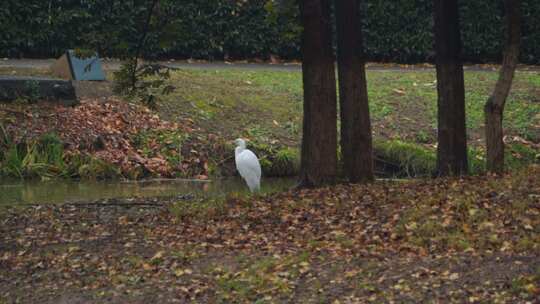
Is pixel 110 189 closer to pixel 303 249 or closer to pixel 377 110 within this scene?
pixel 377 110

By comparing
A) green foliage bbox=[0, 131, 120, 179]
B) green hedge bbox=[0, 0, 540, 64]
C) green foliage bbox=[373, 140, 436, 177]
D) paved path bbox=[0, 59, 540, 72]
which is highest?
green hedge bbox=[0, 0, 540, 64]

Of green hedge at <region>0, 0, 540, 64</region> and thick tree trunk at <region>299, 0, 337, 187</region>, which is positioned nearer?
thick tree trunk at <region>299, 0, 337, 187</region>

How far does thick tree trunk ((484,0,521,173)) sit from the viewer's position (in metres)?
13.8

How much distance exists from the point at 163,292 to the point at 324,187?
4.73 metres

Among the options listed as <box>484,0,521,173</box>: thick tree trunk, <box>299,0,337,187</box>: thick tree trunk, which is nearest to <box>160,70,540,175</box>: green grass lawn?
<box>484,0,521,173</box>: thick tree trunk

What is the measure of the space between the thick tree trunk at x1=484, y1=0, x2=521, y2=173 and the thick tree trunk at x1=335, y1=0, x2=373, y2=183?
1.49m

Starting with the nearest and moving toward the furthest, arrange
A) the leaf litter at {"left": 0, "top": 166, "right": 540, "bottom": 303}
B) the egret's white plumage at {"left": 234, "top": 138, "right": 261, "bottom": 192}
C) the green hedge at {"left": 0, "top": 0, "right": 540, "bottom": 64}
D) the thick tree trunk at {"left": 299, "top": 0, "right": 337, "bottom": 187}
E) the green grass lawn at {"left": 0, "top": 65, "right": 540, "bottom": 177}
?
the leaf litter at {"left": 0, "top": 166, "right": 540, "bottom": 303} < the thick tree trunk at {"left": 299, "top": 0, "right": 337, "bottom": 187} < the egret's white plumage at {"left": 234, "top": 138, "right": 261, "bottom": 192} < the green grass lawn at {"left": 0, "top": 65, "right": 540, "bottom": 177} < the green hedge at {"left": 0, "top": 0, "right": 540, "bottom": 64}

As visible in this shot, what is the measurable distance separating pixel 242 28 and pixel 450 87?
42.1 ft

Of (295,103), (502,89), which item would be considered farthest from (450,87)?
(295,103)

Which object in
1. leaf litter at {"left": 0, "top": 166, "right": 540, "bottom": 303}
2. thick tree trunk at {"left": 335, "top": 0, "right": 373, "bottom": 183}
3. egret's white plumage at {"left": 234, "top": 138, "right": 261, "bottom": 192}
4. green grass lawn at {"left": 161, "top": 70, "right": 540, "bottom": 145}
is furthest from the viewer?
green grass lawn at {"left": 161, "top": 70, "right": 540, "bottom": 145}

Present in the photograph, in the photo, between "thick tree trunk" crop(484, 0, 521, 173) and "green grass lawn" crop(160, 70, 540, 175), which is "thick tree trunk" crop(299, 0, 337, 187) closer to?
"thick tree trunk" crop(484, 0, 521, 173)

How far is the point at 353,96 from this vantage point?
14156 millimetres

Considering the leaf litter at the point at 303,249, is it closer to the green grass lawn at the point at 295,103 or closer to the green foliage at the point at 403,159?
the green foliage at the point at 403,159

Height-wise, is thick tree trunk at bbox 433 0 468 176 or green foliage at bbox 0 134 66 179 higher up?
thick tree trunk at bbox 433 0 468 176
